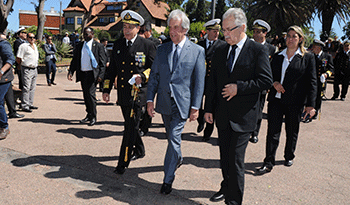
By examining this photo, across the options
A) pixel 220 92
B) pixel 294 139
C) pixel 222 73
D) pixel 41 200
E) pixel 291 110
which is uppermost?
pixel 222 73

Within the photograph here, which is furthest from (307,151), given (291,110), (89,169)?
(89,169)

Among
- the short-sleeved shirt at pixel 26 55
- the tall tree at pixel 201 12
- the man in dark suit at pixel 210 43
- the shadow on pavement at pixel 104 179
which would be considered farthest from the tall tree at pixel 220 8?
the shadow on pavement at pixel 104 179

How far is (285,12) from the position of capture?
29547mm

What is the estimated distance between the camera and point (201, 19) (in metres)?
69.9

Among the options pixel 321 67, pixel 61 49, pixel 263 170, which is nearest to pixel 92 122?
pixel 263 170

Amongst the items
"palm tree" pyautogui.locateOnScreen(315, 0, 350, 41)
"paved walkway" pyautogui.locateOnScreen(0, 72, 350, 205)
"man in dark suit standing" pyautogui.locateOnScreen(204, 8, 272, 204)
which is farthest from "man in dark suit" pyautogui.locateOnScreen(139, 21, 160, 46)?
"palm tree" pyautogui.locateOnScreen(315, 0, 350, 41)

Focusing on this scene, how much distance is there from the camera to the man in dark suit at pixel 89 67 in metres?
6.90

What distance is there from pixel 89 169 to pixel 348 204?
3522 millimetres

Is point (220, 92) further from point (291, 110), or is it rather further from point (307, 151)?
point (307, 151)

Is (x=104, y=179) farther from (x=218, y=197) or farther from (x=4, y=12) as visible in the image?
(x=4, y=12)

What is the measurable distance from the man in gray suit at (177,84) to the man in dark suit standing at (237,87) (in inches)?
15.6

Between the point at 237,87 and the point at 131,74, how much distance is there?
1.89 metres

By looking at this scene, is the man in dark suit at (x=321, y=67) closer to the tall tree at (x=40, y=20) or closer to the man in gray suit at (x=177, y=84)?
the man in gray suit at (x=177, y=84)

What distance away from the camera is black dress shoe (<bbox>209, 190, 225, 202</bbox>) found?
361 cm
